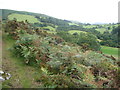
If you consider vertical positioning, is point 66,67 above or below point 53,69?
above

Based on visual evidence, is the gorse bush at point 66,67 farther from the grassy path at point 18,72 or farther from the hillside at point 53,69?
the grassy path at point 18,72

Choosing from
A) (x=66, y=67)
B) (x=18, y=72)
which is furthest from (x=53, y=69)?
(x=18, y=72)

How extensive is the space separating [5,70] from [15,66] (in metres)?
0.69

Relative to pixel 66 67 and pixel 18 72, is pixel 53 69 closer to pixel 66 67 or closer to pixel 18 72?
pixel 66 67

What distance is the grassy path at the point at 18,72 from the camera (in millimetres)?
5188

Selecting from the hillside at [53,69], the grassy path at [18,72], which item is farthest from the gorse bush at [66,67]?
the grassy path at [18,72]

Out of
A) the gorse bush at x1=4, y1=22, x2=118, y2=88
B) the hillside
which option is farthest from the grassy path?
the gorse bush at x1=4, y1=22, x2=118, y2=88

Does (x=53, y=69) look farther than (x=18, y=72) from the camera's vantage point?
Yes

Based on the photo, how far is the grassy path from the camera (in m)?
5.19

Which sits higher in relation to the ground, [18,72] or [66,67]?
[66,67]

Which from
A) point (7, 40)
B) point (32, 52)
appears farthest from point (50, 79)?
point (7, 40)

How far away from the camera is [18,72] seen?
6.21 m

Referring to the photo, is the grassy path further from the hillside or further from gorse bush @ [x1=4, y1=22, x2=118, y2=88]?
gorse bush @ [x1=4, y1=22, x2=118, y2=88]

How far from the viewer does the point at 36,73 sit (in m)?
6.37
